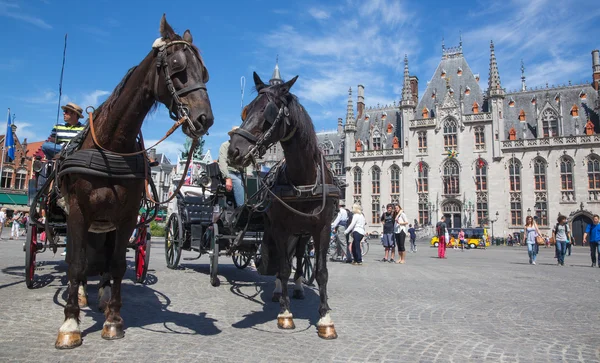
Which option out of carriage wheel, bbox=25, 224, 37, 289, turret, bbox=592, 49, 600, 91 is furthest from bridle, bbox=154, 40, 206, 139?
turret, bbox=592, 49, 600, 91

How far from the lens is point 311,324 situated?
171 inches

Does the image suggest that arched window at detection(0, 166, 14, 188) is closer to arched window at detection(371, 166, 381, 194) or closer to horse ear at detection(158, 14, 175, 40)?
arched window at detection(371, 166, 381, 194)

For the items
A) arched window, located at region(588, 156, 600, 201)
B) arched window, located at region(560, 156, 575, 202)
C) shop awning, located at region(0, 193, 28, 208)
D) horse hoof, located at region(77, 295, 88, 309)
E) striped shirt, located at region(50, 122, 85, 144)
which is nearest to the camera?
horse hoof, located at region(77, 295, 88, 309)

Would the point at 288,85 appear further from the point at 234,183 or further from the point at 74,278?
the point at 234,183

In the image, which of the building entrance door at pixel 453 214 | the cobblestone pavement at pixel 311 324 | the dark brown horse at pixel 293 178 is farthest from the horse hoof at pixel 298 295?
the building entrance door at pixel 453 214

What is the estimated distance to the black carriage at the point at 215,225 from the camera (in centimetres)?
659

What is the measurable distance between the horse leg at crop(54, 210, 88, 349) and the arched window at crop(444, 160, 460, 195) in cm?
4413

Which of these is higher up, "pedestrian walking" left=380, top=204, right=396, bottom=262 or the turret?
the turret

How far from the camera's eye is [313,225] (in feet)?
14.4

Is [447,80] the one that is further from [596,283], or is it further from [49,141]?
[49,141]

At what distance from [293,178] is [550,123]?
45.6 metres

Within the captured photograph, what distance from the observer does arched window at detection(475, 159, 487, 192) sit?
138 ft

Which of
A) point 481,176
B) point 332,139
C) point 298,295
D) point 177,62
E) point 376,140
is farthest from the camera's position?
point 332,139

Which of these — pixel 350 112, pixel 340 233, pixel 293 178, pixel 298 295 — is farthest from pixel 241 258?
pixel 350 112
